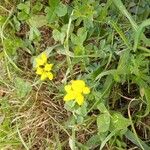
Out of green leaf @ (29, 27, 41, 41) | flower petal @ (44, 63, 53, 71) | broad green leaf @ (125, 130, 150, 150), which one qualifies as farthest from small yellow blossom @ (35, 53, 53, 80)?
broad green leaf @ (125, 130, 150, 150)

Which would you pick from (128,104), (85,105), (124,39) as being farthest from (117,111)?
(124,39)

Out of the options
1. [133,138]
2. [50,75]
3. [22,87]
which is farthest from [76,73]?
[133,138]

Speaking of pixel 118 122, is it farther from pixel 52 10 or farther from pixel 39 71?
pixel 52 10

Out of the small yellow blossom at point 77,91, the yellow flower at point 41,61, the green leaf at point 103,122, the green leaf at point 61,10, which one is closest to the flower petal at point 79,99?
the small yellow blossom at point 77,91

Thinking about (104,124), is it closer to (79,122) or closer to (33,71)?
(79,122)

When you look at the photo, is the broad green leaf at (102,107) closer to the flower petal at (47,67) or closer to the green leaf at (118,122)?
the green leaf at (118,122)

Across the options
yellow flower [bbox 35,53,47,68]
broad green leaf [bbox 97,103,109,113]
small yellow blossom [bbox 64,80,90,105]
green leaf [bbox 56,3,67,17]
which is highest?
green leaf [bbox 56,3,67,17]

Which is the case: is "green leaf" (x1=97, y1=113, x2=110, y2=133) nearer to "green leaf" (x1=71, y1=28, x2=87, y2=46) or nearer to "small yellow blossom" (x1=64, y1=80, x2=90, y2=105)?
"small yellow blossom" (x1=64, y1=80, x2=90, y2=105)
